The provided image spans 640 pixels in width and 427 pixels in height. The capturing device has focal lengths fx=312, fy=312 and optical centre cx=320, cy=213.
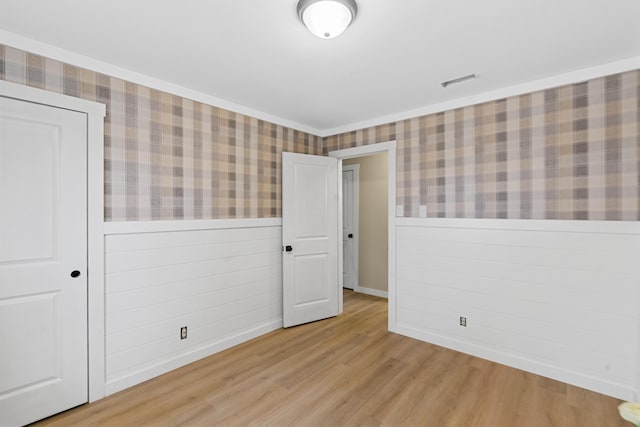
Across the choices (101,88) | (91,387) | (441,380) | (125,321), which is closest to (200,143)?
(101,88)


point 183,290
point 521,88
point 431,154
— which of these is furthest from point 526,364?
point 183,290

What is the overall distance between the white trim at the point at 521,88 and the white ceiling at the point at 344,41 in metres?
0.05

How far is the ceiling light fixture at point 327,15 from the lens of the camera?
1.67 metres

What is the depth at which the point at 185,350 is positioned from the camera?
2.88 m

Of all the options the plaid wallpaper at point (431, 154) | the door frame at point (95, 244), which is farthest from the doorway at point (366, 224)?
the door frame at point (95, 244)

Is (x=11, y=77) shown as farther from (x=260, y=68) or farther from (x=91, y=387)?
(x=91, y=387)

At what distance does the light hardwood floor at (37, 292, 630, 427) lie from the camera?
212 cm

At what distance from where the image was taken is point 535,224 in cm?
272

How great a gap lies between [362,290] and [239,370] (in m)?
2.98

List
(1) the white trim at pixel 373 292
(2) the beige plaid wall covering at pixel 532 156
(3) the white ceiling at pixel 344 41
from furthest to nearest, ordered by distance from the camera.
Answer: (1) the white trim at pixel 373 292
(2) the beige plaid wall covering at pixel 532 156
(3) the white ceiling at pixel 344 41

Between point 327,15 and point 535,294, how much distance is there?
275cm

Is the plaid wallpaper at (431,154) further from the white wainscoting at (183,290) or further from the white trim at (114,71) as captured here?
the white wainscoting at (183,290)

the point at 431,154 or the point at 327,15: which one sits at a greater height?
the point at 327,15

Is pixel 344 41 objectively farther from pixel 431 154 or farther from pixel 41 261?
pixel 41 261
